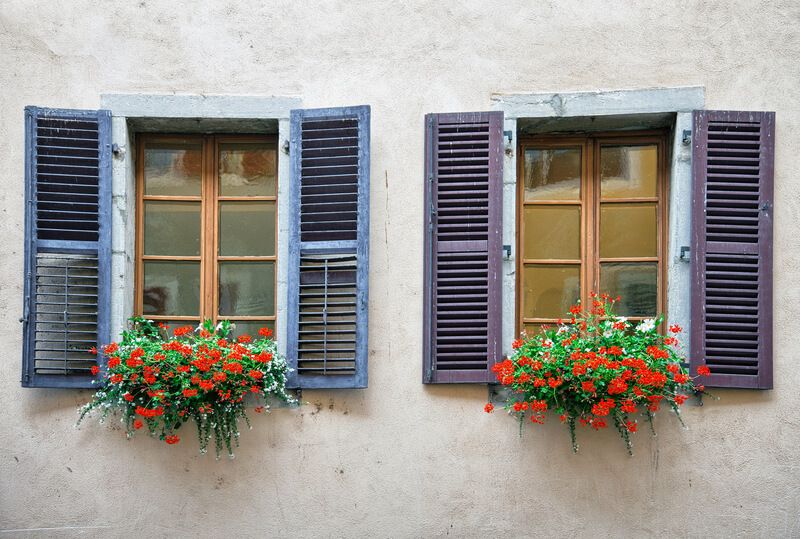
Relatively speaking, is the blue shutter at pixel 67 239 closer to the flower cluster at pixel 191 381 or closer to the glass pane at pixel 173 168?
the flower cluster at pixel 191 381

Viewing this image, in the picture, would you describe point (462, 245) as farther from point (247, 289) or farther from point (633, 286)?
point (247, 289)

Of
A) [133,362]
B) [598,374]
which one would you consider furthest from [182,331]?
[598,374]

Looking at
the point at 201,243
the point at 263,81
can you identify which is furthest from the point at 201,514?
the point at 263,81

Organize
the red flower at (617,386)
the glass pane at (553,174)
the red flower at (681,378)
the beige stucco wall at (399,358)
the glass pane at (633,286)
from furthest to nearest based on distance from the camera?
1. the glass pane at (553,174)
2. the glass pane at (633,286)
3. the beige stucco wall at (399,358)
4. the red flower at (681,378)
5. the red flower at (617,386)

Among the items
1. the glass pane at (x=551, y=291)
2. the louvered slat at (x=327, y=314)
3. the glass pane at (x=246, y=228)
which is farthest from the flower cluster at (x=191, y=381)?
the glass pane at (x=551, y=291)

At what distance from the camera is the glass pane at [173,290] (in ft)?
16.1

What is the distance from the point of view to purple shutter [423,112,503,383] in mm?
4598

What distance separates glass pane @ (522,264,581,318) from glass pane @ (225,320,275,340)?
145cm

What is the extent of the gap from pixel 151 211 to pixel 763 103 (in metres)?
3.45

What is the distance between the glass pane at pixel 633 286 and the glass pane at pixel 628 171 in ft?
1.36

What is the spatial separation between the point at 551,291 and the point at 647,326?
0.61 m

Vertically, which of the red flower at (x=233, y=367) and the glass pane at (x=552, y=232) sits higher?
the glass pane at (x=552, y=232)

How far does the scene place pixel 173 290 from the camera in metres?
4.92

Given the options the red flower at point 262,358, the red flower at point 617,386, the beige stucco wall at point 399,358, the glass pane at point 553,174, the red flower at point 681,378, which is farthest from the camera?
the glass pane at point 553,174
